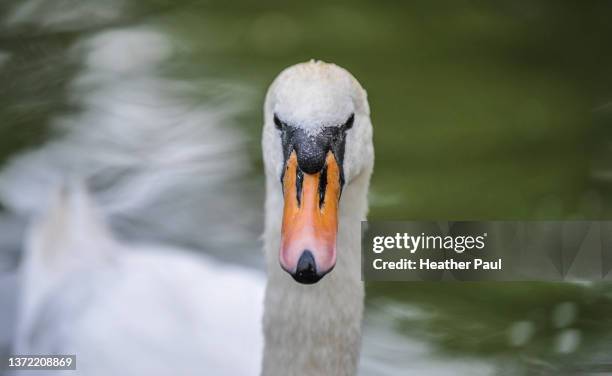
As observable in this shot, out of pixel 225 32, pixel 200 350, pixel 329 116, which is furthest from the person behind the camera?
pixel 225 32

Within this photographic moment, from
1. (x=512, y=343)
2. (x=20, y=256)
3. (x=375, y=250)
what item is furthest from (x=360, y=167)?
(x=20, y=256)

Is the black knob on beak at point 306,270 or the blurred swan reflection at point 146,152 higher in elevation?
the blurred swan reflection at point 146,152

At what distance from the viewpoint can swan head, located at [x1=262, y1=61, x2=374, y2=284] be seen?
1.61 metres

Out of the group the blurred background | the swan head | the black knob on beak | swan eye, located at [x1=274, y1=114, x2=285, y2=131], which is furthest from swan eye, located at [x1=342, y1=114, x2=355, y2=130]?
the blurred background

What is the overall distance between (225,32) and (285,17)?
160mm

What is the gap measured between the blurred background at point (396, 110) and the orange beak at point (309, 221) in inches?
29.8

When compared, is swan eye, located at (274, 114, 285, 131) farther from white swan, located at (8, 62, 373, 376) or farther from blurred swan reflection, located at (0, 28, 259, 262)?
blurred swan reflection, located at (0, 28, 259, 262)

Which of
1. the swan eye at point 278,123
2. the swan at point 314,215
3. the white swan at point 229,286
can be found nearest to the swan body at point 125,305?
the white swan at point 229,286

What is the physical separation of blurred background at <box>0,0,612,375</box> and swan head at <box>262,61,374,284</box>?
63 cm

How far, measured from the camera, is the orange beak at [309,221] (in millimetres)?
1586

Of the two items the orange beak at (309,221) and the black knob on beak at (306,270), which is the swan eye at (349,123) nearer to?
the orange beak at (309,221)

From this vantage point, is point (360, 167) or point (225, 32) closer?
point (360, 167)

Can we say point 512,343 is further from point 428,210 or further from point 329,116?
point 329,116

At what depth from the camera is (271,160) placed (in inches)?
71.5
